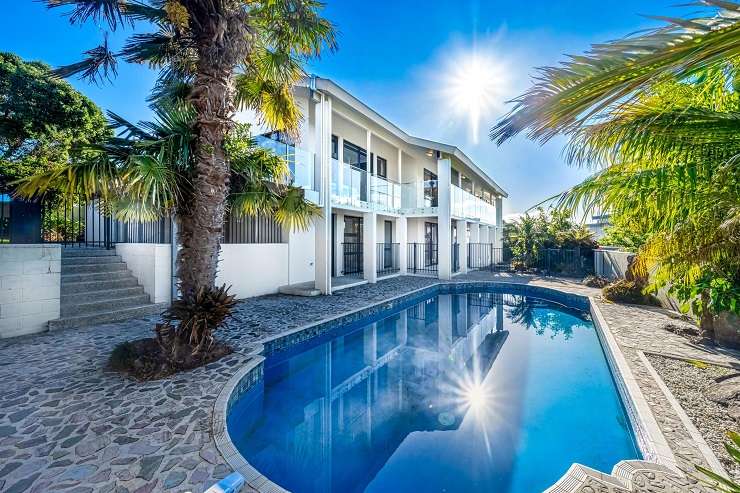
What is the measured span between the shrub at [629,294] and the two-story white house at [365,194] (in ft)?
21.8

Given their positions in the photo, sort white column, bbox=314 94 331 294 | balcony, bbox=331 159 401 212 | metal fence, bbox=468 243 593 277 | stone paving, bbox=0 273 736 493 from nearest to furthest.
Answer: stone paving, bbox=0 273 736 493 → white column, bbox=314 94 331 294 → balcony, bbox=331 159 401 212 → metal fence, bbox=468 243 593 277

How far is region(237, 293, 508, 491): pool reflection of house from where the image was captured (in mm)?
3887

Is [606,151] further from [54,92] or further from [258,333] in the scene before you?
[54,92]

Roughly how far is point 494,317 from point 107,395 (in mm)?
10511

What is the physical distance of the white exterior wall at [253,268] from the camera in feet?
32.6

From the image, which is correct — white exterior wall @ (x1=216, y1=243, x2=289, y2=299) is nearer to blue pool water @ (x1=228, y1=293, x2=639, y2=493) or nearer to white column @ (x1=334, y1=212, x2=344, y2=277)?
white column @ (x1=334, y1=212, x2=344, y2=277)

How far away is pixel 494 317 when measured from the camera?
428 inches

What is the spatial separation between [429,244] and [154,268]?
15922mm

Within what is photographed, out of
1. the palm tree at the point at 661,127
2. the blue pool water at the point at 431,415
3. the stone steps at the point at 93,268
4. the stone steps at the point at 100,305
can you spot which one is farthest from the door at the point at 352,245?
the palm tree at the point at 661,127

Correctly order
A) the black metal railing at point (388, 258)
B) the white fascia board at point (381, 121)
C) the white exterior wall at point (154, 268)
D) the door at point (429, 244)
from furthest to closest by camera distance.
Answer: the door at point (429, 244) → the black metal railing at point (388, 258) → the white fascia board at point (381, 121) → the white exterior wall at point (154, 268)

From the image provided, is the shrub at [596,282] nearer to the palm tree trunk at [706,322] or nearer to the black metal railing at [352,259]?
the palm tree trunk at [706,322]

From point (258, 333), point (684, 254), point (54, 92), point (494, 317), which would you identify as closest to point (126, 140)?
point (258, 333)

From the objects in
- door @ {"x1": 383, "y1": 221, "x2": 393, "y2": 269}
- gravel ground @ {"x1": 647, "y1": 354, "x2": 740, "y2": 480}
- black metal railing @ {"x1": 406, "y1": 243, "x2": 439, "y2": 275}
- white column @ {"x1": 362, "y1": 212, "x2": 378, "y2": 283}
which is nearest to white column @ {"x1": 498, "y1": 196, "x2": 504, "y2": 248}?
black metal railing @ {"x1": 406, "y1": 243, "x2": 439, "y2": 275}

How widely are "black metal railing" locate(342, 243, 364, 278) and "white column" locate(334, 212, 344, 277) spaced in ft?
0.63
